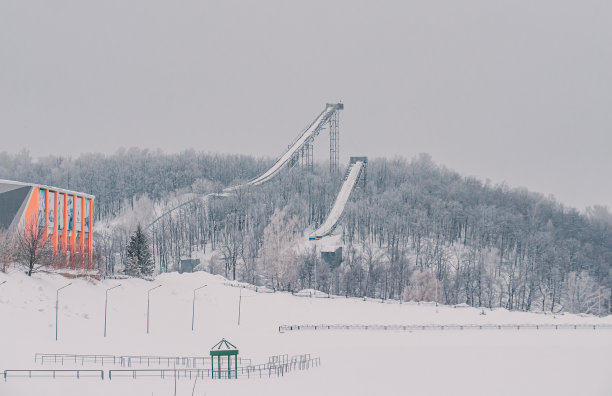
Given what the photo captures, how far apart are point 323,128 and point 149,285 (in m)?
75.0

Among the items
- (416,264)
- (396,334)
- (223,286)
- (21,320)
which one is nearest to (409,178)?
(416,264)

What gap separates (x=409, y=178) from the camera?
170 m

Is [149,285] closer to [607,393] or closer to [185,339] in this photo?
[185,339]

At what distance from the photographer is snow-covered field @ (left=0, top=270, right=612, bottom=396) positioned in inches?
2216

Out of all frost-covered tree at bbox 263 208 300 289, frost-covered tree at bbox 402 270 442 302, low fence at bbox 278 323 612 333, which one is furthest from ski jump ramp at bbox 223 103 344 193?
low fence at bbox 278 323 612 333

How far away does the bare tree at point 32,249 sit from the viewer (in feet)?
261

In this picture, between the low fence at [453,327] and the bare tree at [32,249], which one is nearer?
the bare tree at [32,249]

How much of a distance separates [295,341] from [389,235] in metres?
59.5

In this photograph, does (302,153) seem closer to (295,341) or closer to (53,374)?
(295,341)

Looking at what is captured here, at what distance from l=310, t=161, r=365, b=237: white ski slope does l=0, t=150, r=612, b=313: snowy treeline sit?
2315 millimetres

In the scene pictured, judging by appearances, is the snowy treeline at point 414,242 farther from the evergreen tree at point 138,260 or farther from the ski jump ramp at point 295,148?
the evergreen tree at point 138,260

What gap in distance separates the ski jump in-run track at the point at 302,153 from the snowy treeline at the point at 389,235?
7.32 ft

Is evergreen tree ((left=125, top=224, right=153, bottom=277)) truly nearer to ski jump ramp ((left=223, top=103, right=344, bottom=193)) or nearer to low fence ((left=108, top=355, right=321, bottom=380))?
low fence ((left=108, top=355, right=321, bottom=380))

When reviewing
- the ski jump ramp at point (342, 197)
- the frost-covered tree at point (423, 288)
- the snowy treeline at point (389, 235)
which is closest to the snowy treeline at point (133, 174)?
the snowy treeline at point (389, 235)
